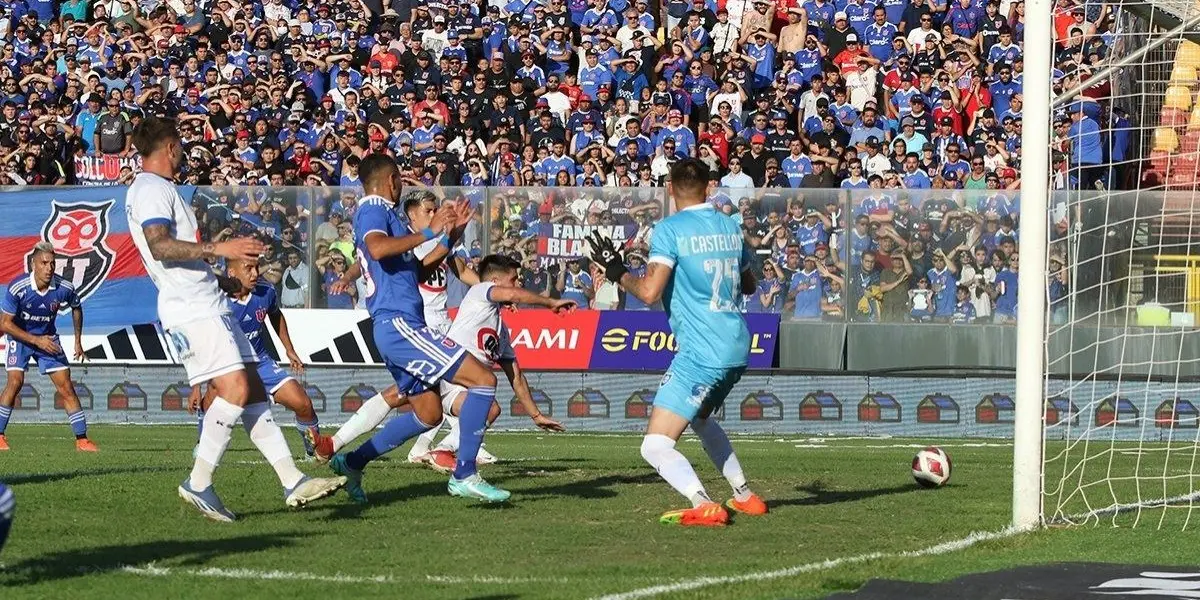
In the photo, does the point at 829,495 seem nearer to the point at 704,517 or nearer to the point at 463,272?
the point at 704,517

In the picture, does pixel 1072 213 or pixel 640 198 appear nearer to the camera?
pixel 1072 213

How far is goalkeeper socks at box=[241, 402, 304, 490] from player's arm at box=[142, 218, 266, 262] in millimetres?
1230

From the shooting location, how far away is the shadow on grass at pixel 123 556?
8.07 metres

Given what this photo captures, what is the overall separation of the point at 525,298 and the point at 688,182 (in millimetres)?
2153

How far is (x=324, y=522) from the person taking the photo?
10.2 meters

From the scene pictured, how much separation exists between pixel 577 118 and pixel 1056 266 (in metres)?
14.9

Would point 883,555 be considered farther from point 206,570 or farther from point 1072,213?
point 1072,213

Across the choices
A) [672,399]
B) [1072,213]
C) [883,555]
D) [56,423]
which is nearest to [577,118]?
[56,423]

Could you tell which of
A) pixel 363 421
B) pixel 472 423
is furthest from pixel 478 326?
pixel 472 423

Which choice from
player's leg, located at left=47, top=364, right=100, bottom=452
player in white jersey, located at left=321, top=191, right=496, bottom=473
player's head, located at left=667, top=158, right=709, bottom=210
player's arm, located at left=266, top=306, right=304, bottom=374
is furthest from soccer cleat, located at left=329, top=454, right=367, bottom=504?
player's leg, located at left=47, top=364, right=100, bottom=452

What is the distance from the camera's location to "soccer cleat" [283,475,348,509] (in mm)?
9977

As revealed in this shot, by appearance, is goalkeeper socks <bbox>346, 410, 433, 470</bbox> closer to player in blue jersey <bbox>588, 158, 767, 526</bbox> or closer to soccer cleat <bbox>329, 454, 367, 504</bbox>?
soccer cleat <bbox>329, 454, 367, 504</bbox>

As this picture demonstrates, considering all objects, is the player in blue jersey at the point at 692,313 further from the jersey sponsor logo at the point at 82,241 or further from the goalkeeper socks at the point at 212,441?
the jersey sponsor logo at the point at 82,241

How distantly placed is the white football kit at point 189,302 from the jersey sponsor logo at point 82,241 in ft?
53.3
